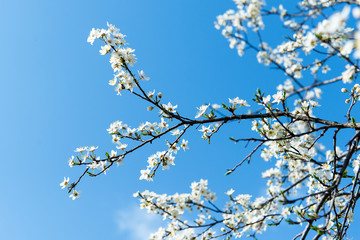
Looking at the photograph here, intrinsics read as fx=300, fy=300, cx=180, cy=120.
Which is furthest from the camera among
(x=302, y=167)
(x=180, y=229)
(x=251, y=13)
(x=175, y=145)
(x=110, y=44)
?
(x=251, y=13)

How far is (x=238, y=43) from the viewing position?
28.0ft

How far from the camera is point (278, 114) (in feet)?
11.0

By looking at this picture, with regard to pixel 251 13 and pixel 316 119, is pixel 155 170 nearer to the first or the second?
pixel 316 119

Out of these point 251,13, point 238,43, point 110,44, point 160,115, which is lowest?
point 160,115

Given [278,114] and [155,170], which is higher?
[278,114]

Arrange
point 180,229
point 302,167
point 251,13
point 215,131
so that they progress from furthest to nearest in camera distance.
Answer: point 251,13 → point 302,167 → point 180,229 → point 215,131

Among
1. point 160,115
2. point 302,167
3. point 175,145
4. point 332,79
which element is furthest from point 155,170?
point 302,167

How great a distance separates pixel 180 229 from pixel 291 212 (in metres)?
1.81

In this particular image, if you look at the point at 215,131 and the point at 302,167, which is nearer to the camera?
the point at 215,131

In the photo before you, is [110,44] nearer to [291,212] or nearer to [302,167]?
[291,212]

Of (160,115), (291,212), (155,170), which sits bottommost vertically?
(291,212)

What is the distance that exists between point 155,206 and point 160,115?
2.11 metres

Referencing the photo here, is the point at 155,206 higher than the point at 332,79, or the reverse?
the point at 332,79

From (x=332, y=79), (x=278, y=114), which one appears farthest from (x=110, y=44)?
(x=332, y=79)
